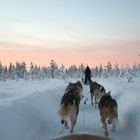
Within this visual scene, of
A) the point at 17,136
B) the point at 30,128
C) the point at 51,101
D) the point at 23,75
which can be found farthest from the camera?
the point at 23,75

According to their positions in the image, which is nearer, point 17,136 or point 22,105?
point 17,136

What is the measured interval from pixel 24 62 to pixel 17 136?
114897 millimetres

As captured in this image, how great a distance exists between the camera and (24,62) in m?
124

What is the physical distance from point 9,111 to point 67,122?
208 cm

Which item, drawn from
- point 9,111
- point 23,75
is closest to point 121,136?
point 9,111

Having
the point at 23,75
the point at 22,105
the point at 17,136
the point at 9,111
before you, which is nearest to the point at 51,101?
the point at 22,105

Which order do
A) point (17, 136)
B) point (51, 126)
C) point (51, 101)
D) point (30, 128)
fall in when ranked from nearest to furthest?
point (17, 136) < point (30, 128) < point (51, 126) < point (51, 101)

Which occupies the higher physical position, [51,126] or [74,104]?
[74,104]

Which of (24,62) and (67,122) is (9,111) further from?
(24,62)

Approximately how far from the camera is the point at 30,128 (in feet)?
37.2

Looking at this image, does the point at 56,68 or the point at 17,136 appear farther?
the point at 56,68

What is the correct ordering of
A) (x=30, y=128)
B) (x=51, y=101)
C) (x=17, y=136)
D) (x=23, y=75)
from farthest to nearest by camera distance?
1. (x=23, y=75)
2. (x=51, y=101)
3. (x=30, y=128)
4. (x=17, y=136)

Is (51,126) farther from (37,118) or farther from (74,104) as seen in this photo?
(74,104)

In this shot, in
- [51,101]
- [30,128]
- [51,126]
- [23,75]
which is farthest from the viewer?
[23,75]
